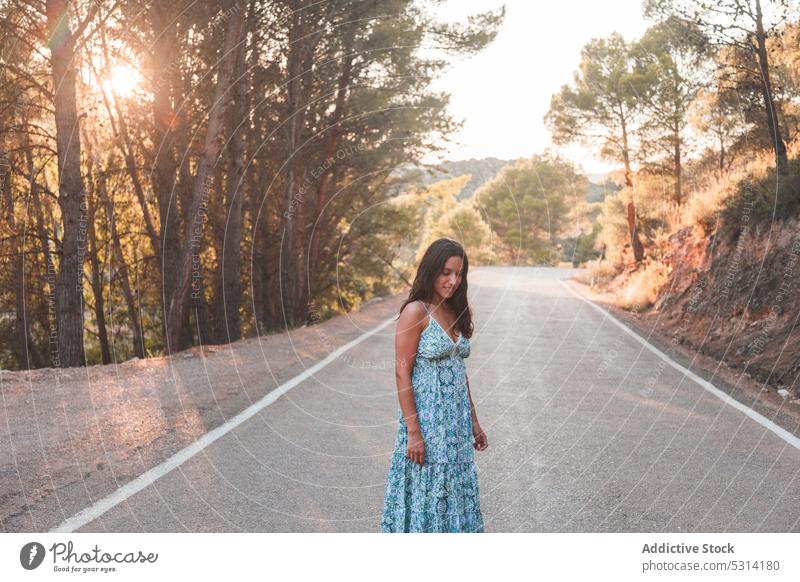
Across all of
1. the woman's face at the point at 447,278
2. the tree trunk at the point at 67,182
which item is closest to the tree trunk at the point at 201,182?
the tree trunk at the point at 67,182

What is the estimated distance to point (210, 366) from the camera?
11781mm

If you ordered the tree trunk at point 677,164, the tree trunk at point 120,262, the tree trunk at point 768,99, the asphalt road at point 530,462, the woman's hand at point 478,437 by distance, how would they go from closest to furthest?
1. the woman's hand at point 478,437
2. the asphalt road at point 530,462
3. the tree trunk at point 768,99
4. the tree trunk at point 120,262
5. the tree trunk at point 677,164

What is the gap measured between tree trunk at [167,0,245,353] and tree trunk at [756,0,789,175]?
9.63 meters

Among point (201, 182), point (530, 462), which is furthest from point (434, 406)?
point (201, 182)

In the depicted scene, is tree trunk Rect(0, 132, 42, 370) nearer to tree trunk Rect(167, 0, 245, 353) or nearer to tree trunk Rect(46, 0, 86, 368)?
tree trunk Rect(46, 0, 86, 368)

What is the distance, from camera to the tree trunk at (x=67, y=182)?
46.0 ft

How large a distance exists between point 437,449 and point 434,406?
8.5 inches

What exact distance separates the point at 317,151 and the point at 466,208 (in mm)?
17400

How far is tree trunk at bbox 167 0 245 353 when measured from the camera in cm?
1564

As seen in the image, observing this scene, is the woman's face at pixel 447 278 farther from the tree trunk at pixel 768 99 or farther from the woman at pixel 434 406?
the tree trunk at pixel 768 99

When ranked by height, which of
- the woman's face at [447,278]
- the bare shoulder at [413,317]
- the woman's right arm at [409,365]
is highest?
the woman's face at [447,278]

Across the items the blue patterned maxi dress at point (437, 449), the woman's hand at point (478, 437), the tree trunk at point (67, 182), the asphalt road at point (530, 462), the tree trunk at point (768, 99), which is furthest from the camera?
the tree trunk at point (67, 182)

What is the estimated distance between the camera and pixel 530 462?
6609mm

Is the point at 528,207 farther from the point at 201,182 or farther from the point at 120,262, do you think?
the point at 201,182
